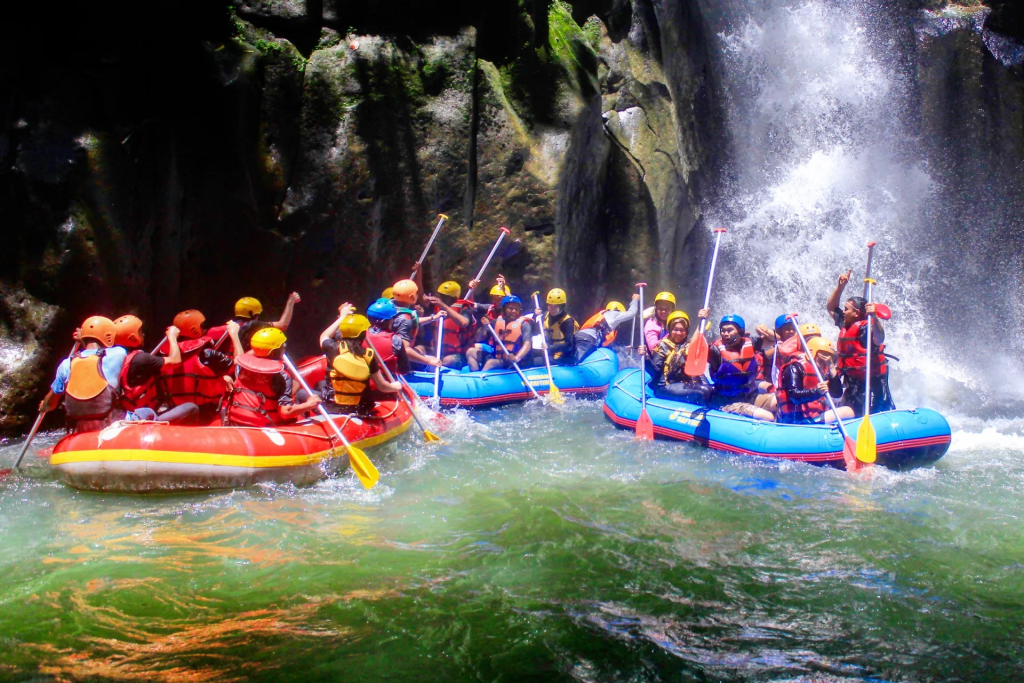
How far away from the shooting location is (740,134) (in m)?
13.8

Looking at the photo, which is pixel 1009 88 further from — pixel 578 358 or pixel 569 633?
pixel 569 633

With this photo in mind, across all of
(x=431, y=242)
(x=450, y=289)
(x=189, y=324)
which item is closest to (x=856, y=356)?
(x=450, y=289)

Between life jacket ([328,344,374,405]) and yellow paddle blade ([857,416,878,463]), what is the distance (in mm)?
4235

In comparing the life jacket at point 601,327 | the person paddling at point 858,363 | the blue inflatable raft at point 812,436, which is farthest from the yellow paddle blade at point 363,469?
the life jacket at point 601,327

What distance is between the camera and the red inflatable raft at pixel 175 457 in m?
5.26

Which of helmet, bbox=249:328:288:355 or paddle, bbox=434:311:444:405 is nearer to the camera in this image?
helmet, bbox=249:328:288:355

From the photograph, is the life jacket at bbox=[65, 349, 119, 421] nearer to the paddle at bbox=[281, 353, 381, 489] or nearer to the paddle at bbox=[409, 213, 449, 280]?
the paddle at bbox=[281, 353, 381, 489]

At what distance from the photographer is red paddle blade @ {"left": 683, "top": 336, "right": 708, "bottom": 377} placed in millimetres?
7281

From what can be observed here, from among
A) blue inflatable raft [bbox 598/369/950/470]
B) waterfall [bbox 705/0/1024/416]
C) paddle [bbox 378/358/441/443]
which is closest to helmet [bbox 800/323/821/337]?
blue inflatable raft [bbox 598/369/950/470]

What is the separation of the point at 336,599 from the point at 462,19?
340 inches

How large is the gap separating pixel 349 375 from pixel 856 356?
478 centimetres

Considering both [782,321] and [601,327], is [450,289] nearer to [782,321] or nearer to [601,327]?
[601,327]

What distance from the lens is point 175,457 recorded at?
5.30 meters

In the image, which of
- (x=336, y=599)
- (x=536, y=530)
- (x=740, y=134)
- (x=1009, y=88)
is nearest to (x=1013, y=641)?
(x=536, y=530)
